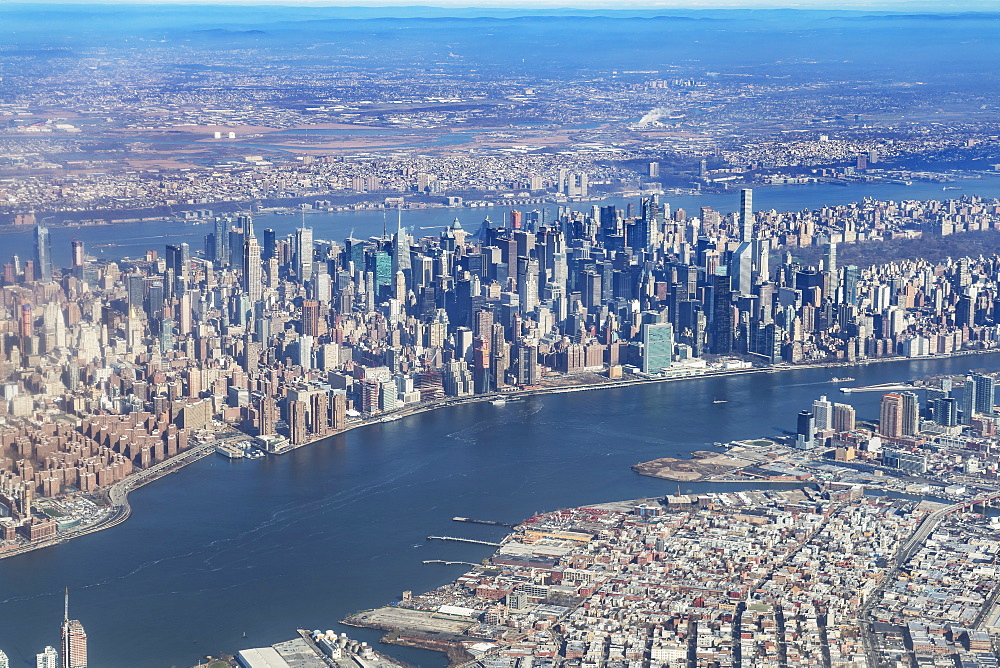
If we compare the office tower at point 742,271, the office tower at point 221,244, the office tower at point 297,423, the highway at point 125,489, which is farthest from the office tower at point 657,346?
the office tower at point 221,244

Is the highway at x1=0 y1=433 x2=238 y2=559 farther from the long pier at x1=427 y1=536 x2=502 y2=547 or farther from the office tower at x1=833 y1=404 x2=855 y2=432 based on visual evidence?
the office tower at x1=833 y1=404 x2=855 y2=432

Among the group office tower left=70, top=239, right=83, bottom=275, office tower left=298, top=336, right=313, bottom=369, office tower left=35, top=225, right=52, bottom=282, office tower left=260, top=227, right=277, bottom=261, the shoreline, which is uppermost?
office tower left=35, top=225, right=52, bottom=282

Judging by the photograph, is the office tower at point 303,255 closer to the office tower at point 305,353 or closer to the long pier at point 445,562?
the office tower at point 305,353

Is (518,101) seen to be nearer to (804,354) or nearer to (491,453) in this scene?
(804,354)

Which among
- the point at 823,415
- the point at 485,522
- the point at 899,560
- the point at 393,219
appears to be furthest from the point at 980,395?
the point at 393,219

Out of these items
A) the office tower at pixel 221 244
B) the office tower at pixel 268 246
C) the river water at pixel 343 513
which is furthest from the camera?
the office tower at pixel 268 246

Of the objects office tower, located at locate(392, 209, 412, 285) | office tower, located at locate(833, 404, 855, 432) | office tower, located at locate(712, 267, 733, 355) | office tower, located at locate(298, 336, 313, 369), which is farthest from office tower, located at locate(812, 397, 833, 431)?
office tower, located at locate(392, 209, 412, 285)

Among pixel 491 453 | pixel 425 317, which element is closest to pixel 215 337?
pixel 425 317
